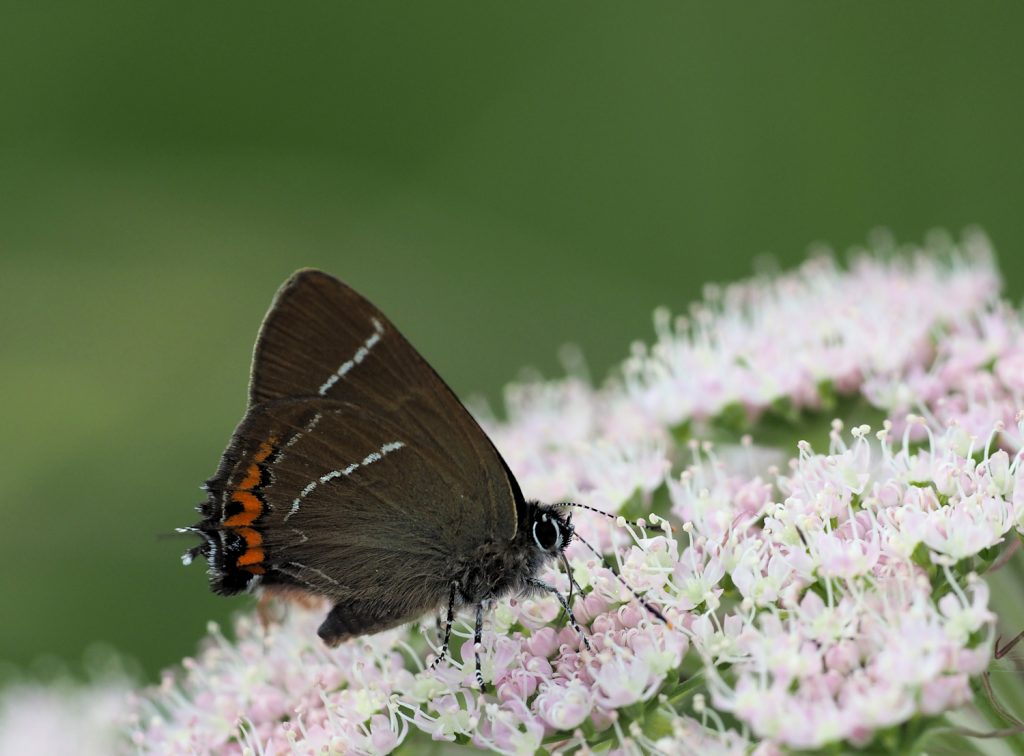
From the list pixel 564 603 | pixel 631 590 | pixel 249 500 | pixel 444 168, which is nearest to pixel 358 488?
pixel 249 500

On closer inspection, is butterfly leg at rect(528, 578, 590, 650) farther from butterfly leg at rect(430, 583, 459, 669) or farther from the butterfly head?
butterfly leg at rect(430, 583, 459, 669)

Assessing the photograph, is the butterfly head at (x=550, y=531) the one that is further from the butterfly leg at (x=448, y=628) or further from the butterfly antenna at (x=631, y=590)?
the butterfly leg at (x=448, y=628)

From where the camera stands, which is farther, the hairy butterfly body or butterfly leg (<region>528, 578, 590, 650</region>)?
the hairy butterfly body

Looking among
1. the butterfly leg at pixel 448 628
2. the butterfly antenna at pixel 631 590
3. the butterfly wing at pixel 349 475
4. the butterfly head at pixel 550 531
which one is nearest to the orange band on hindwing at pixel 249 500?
the butterfly wing at pixel 349 475

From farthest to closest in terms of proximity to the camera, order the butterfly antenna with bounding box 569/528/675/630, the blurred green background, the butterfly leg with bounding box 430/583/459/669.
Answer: the blurred green background < the butterfly leg with bounding box 430/583/459/669 < the butterfly antenna with bounding box 569/528/675/630

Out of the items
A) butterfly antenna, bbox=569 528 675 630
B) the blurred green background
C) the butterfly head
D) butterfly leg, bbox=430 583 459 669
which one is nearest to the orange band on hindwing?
butterfly leg, bbox=430 583 459 669

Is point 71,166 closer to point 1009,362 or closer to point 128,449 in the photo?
point 128,449
